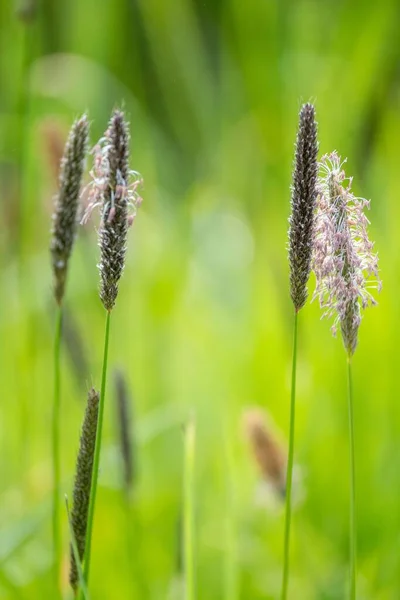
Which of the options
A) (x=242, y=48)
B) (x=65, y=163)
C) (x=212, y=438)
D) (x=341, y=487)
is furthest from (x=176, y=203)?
(x=65, y=163)

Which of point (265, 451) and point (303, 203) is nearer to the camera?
point (303, 203)

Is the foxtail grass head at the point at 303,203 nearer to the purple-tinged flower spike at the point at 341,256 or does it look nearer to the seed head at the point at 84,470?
the purple-tinged flower spike at the point at 341,256

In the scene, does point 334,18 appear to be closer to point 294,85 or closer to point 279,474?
point 294,85

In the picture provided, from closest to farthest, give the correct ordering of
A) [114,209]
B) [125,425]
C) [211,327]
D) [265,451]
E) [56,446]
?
1. [114,209]
2. [56,446]
3. [125,425]
4. [265,451]
5. [211,327]

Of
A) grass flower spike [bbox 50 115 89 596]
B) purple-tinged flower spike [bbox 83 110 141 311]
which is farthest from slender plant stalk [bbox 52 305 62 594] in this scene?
purple-tinged flower spike [bbox 83 110 141 311]

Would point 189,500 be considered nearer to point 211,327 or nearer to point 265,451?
point 265,451

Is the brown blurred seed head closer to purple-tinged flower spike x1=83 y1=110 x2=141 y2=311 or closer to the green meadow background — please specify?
the green meadow background

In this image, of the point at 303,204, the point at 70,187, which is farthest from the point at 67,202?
the point at 303,204
